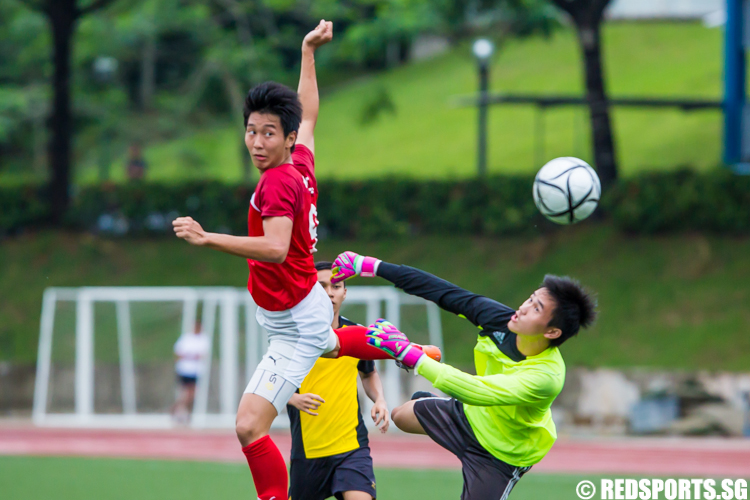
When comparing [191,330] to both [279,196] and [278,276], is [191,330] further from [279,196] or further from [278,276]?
[279,196]

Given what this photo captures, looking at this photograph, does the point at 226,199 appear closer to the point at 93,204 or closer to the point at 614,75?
the point at 93,204

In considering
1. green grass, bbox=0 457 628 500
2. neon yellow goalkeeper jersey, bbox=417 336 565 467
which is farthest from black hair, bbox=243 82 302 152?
green grass, bbox=0 457 628 500

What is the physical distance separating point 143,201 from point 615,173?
9.90 meters

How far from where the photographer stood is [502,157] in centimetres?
2839

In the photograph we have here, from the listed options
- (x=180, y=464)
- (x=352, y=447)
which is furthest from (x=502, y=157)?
(x=352, y=447)

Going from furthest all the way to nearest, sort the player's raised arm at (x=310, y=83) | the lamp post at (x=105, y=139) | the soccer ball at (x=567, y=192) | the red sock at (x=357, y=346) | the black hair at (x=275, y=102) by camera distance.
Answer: the lamp post at (x=105, y=139), the soccer ball at (x=567, y=192), the player's raised arm at (x=310, y=83), the red sock at (x=357, y=346), the black hair at (x=275, y=102)

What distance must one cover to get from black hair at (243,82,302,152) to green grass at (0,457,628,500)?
5.82 meters

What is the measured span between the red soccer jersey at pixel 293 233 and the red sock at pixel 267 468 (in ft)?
2.39

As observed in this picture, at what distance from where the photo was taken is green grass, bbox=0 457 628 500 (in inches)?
375

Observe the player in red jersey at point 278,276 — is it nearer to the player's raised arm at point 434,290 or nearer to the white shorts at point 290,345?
the white shorts at point 290,345

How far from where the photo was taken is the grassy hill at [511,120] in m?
27.3

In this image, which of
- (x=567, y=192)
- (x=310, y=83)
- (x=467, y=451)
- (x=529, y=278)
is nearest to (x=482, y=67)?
(x=529, y=278)

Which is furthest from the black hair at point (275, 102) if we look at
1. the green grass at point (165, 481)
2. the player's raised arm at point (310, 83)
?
A: the green grass at point (165, 481)

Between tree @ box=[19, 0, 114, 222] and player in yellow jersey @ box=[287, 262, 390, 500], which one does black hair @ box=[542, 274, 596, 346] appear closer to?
player in yellow jersey @ box=[287, 262, 390, 500]
